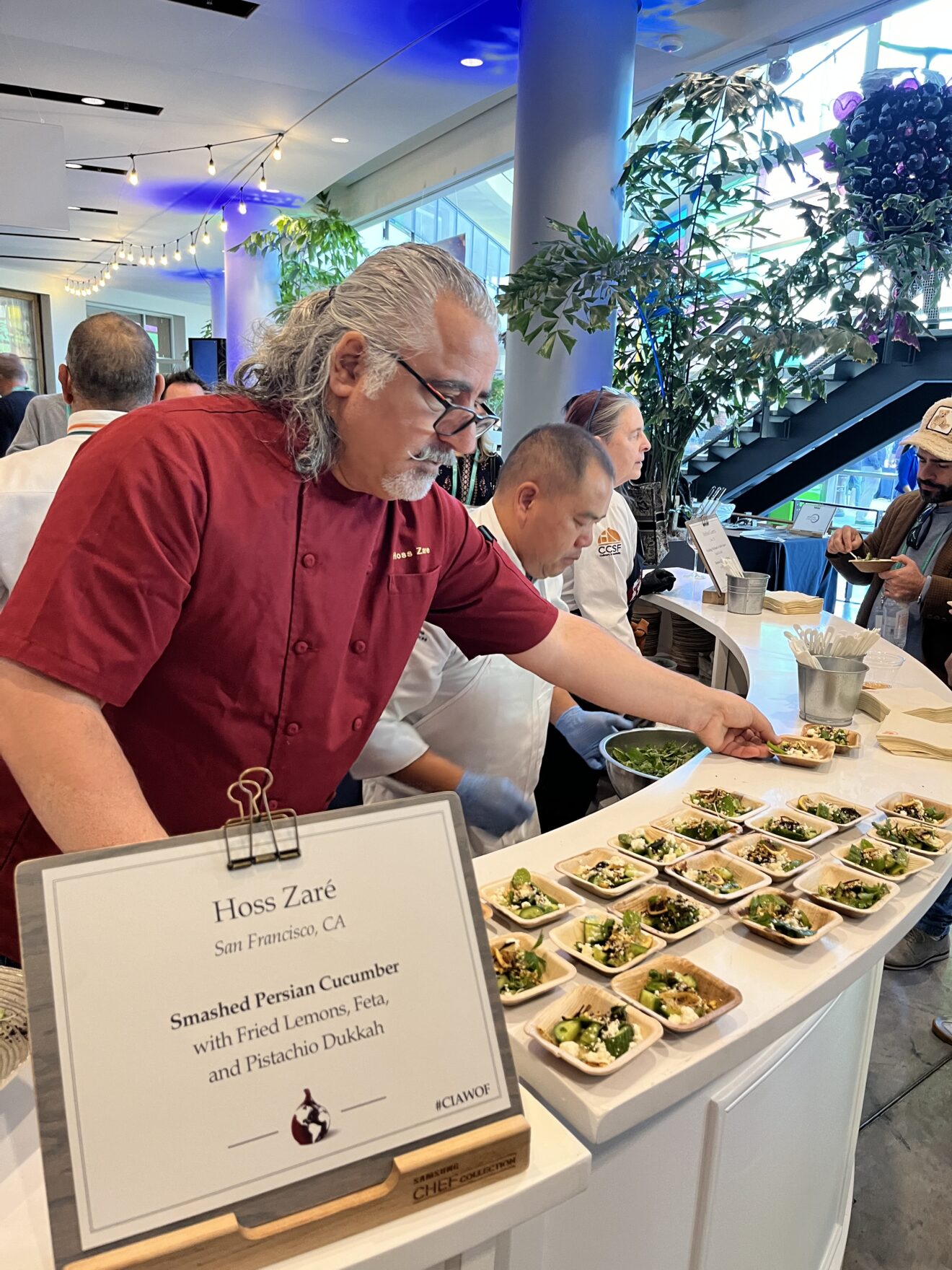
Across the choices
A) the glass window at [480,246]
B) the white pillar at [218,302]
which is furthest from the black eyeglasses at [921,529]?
the white pillar at [218,302]

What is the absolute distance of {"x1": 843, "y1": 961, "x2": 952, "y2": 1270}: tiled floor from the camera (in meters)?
1.82

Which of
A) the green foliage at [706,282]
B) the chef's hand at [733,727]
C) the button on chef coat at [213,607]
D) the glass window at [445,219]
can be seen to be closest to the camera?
the button on chef coat at [213,607]

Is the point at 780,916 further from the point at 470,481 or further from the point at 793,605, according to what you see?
the point at 470,481

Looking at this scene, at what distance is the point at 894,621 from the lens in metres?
2.87

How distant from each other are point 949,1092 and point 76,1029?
7.82 ft

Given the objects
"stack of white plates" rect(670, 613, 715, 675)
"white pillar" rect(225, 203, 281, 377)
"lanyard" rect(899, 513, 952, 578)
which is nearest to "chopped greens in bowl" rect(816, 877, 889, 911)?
"lanyard" rect(899, 513, 952, 578)

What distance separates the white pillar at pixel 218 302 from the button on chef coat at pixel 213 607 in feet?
45.6

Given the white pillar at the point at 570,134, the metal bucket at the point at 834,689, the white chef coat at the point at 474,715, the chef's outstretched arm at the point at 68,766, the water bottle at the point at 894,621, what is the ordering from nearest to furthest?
the chef's outstretched arm at the point at 68,766 → the white chef coat at the point at 474,715 → the metal bucket at the point at 834,689 → the water bottle at the point at 894,621 → the white pillar at the point at 570,134

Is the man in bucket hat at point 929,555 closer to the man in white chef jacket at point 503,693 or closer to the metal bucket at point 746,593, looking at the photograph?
the metal bucket at point 746,593

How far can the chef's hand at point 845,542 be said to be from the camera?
11.3 ft

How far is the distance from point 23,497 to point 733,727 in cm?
167

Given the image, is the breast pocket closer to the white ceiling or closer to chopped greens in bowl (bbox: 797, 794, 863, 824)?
chopped greens in bowl (bbox: 797, 794, 863, 824)

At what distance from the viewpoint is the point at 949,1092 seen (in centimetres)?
227

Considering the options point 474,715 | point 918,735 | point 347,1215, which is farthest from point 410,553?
point 918,735
